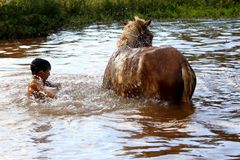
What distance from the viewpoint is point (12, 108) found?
7.07 m

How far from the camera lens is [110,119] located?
6141 mm

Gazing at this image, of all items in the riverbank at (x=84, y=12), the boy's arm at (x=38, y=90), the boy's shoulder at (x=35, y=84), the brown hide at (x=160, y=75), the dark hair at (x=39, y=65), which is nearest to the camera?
the brown hide at (x=160, y=75)

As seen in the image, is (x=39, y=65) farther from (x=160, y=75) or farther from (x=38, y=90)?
(x=160, y=75)

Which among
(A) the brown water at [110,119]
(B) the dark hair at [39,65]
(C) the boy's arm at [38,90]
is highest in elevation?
(B) the dark hair at [39,65]

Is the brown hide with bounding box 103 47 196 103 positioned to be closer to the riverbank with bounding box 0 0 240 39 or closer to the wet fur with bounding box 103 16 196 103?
the wet fur with bounding box 103 16 196 103

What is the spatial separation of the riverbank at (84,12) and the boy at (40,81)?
9.61 meters

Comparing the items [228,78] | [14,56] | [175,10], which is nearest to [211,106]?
[228,78]

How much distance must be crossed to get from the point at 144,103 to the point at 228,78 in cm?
268

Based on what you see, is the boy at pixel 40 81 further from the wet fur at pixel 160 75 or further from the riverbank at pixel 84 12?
the riverbank at pixel 84 12

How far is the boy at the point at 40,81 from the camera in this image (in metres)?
7.52

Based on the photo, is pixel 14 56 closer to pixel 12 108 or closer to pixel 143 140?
pixel 12 108

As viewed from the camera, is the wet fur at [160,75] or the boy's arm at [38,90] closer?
the wet fur at [160,75]

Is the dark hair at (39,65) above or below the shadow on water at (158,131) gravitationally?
above

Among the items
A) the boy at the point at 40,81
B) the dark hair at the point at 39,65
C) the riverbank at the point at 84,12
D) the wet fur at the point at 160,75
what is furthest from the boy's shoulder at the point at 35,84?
the riverbank at the point at 84,12
